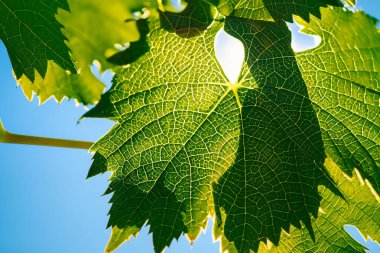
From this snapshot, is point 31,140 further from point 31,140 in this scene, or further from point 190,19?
point 190,19

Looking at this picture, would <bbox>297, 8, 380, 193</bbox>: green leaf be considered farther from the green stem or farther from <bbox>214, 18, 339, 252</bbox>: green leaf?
the green stem

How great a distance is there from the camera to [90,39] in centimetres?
172

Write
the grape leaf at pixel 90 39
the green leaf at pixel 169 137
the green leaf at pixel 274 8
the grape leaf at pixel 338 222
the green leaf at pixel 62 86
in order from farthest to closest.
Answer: the grape leaf at pixel 90 39, the green leaf at pixel 62 86, the grape leaf at pixel 338 222, the green leaf at pixel 169 137, the green leaf at pixel 274 8

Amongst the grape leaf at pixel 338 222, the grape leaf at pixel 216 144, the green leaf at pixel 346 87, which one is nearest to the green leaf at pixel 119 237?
the grape leaf at pixel 216 144

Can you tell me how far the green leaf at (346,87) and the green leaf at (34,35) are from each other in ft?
2.00

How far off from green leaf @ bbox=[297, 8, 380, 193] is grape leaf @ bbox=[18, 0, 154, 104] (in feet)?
1.98

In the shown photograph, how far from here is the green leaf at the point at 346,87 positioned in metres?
1.26

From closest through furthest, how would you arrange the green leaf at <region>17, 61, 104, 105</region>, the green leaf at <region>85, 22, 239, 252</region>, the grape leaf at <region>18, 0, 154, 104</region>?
1. the green leaf at <region>85, 22, 239, 252</region>
2. the green leaf at <region>17, 61, 104, 105</region>
3. the grape leaf at <region>18, 0, 154, 104</region>

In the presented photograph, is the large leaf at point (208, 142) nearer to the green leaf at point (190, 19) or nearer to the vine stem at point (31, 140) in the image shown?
the green leaf at point (190, 19)

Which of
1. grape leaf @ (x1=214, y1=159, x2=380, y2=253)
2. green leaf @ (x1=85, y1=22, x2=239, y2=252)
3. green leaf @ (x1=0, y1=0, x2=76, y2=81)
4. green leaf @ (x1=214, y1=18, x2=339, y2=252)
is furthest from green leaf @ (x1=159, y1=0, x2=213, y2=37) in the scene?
grape leaf @ (x1=214, y1=159, x2=380, y2=253)

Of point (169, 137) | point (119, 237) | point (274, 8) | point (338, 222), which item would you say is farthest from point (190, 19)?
point (338, 222)

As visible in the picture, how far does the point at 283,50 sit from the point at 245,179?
352 millimetres

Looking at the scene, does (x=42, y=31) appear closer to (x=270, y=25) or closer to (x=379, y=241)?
(x=270, y=25)

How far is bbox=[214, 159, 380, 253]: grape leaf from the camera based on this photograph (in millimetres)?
1380
